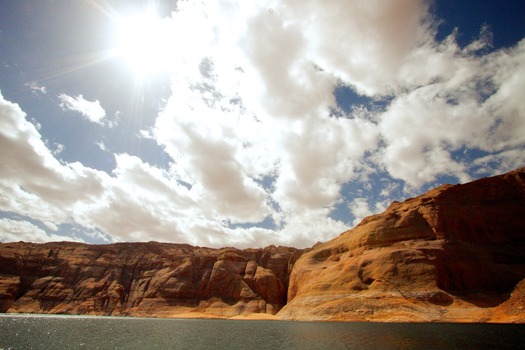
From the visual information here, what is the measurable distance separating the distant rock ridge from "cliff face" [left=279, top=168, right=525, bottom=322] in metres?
0.32

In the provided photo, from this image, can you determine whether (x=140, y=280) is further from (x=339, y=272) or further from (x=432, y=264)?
(x=432, y=264)

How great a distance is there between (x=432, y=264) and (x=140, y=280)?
138 meters

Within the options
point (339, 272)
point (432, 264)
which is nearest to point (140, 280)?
point (339, 272)

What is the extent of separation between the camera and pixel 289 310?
10875 cm

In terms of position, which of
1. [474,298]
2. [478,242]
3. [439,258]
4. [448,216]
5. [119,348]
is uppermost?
[448,216]

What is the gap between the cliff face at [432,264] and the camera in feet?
259

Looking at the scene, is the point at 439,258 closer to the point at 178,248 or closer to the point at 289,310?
the point at 289,310

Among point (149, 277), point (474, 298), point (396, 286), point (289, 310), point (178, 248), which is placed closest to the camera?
point (474, 298)

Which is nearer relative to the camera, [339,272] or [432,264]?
[432,264]

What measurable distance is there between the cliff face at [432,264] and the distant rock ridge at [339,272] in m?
0.32

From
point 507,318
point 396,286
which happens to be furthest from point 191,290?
point 507,318

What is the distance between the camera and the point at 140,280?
170500mm

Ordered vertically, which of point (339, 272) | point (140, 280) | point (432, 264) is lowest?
point (432, 264)

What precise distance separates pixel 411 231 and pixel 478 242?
2109 centimetres
